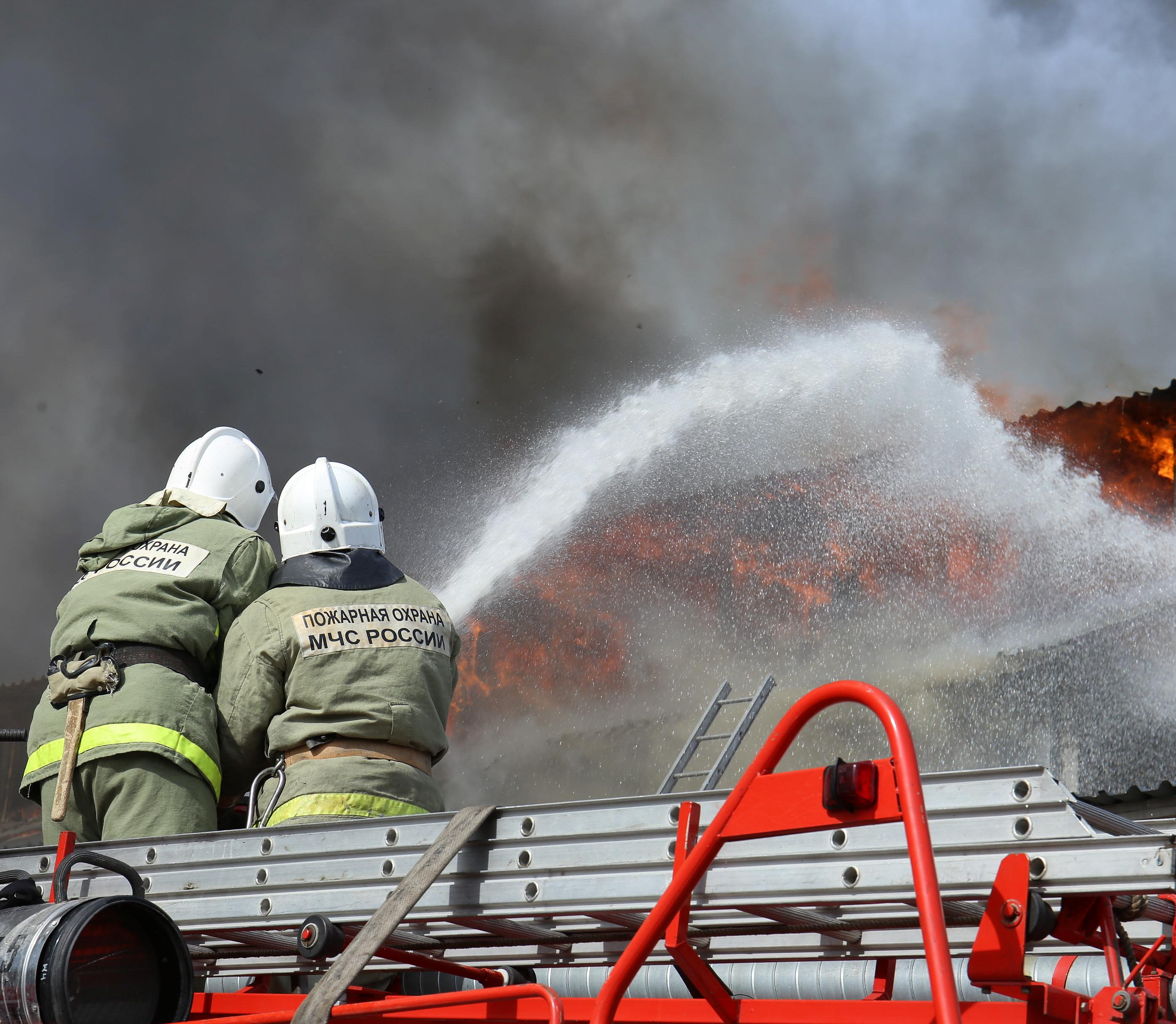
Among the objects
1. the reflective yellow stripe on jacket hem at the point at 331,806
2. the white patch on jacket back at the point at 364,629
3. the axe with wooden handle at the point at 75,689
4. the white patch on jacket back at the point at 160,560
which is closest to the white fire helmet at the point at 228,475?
the white patch on jacket back at the point at 160,560

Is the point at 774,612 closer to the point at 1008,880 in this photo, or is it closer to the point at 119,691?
the point at 119,691

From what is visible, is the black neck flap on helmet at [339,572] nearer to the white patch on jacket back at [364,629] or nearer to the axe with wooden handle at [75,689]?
the white patch on jacket back at [364,629]

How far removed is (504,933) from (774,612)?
16.6 metres

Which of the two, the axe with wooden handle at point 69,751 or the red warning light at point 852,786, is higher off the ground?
the axe with wooden handle at point 69,751

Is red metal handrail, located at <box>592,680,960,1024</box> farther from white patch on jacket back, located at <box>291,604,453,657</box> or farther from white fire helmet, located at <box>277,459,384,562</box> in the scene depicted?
white fire helmet, located at <box>277,459,384,562</box>

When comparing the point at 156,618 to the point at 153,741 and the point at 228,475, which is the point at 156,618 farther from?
the point at 228,475

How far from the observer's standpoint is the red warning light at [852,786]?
6.71 feet

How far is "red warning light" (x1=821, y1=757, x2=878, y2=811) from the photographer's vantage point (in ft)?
6.71

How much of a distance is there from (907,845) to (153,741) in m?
2.80

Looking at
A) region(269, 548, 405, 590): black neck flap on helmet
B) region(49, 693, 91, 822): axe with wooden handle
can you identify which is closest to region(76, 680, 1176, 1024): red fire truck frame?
region(49, 693, 91, 822): axe with wooden handle

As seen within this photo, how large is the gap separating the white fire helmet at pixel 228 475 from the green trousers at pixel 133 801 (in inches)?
48.9

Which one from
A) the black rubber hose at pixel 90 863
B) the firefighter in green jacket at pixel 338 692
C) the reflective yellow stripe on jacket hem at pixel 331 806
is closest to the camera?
the black rubber hose at pixel 90 863

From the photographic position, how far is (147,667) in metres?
4.32

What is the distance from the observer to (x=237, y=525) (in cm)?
498
